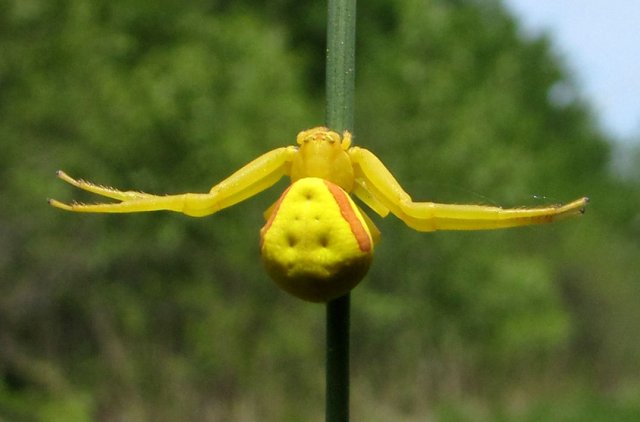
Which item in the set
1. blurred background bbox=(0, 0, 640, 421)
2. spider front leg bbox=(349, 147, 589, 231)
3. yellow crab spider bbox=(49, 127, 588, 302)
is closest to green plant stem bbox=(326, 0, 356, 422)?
yellow crab spider bbox=(49, 127, 588, 302)

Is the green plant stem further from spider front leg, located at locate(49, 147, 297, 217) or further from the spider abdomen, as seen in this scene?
spider front leg, located at locate(49, 147, 297, 217)

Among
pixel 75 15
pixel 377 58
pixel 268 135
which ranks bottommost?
pixel 75 15

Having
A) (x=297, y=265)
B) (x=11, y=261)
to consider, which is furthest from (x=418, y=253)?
(x=297, y=265)

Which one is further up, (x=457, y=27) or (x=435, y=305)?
(x=457, y=27)

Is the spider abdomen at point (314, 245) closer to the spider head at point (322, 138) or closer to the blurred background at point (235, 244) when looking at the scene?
the spider head at point (322, 138)

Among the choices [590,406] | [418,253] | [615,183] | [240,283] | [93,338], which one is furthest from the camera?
[615,183]

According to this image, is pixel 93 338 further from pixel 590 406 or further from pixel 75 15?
pixel 590 406

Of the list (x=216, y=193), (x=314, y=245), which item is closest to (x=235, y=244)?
(x=216, y=193)
